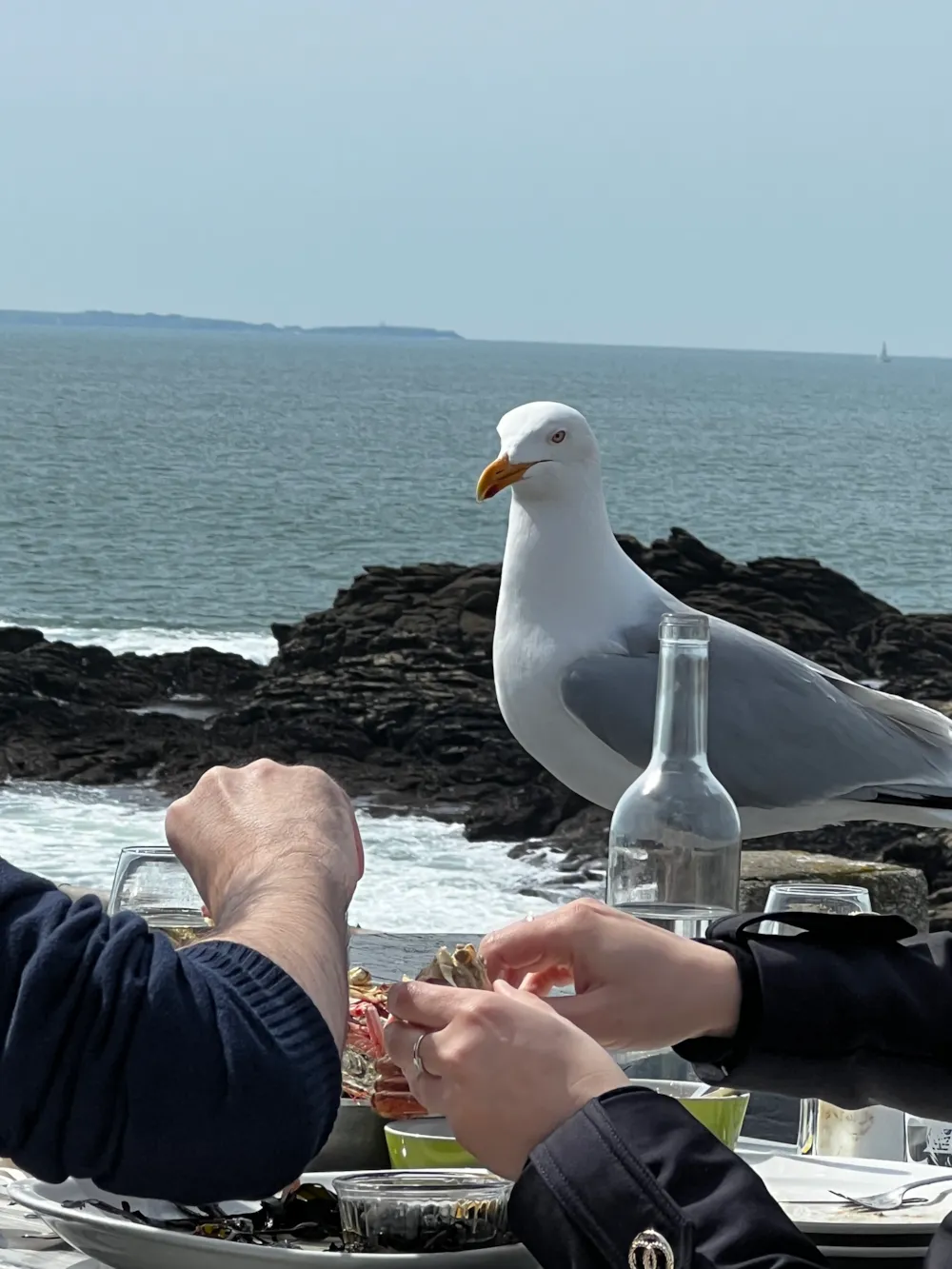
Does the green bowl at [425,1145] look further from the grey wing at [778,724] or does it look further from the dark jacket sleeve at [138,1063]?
the grey wing at [778,724]

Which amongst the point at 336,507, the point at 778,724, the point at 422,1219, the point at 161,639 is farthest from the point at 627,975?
the point at 336,507

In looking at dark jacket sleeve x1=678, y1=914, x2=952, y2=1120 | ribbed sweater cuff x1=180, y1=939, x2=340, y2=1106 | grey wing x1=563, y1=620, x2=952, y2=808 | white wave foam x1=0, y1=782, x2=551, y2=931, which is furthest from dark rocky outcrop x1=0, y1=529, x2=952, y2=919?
ribbed sweater cuff x1=180, y1=939, x2=340, y2=1106

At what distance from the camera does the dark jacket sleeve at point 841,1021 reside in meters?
1.21

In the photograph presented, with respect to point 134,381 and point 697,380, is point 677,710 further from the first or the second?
point 697,380

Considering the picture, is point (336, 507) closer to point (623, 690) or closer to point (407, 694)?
point (407, 694)

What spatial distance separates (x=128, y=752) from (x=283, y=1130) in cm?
1359

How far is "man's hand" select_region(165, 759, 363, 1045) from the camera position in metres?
1.01

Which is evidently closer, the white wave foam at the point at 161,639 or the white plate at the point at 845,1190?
the white plate at the point at 845,1190

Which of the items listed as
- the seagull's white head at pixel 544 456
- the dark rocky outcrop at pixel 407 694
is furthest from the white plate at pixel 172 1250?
the dark rocky outcrop at pixel 407 694

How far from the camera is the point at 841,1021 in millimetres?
1215

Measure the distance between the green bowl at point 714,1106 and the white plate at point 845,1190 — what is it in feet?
0.13

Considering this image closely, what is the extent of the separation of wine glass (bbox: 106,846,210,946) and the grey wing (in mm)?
3248

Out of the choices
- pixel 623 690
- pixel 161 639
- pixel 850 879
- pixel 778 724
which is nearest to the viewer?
pixel 850 879

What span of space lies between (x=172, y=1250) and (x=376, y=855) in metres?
10.7
